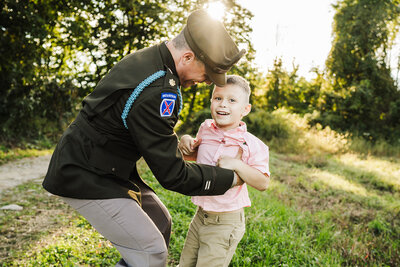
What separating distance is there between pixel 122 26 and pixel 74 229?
21.5 feet

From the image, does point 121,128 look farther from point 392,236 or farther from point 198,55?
point 392,236

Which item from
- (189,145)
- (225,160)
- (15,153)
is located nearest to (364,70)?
(15,153)

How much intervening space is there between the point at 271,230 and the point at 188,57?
9.72 feet

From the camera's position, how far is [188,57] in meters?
1.94

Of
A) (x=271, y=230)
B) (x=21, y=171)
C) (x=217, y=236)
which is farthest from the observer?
(x=21, y=171)

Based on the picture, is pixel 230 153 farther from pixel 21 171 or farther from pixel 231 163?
pixel 21 171

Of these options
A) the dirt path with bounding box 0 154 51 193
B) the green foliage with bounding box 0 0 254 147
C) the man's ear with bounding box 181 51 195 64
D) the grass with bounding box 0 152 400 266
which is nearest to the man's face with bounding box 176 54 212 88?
the man's ear with bounding box 181 51 195 64

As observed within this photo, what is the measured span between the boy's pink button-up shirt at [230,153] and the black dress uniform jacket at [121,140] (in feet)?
1.51

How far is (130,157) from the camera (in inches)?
78.2

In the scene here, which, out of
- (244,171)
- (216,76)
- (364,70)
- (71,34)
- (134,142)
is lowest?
(244,171)

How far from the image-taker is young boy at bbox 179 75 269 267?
2.31 m

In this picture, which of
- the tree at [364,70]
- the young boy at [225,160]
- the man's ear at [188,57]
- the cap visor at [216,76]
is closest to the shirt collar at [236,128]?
the young boy at [225,160]

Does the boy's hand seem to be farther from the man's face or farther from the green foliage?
the green foliage

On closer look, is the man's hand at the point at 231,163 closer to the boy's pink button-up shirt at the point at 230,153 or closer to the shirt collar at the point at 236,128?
the boy's pink button-up shirt at the point at 230,153
